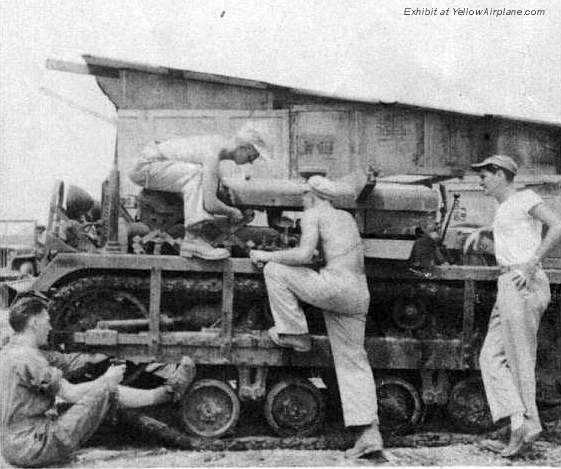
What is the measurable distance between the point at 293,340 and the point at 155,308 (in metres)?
1.34

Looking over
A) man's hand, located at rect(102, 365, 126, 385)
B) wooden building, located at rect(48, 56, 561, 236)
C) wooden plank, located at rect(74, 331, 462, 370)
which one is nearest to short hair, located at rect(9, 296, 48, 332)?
man's hand, located at rect(102, 365, 126, 385)

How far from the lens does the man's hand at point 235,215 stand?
6539mm

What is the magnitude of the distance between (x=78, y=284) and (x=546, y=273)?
4568 mm

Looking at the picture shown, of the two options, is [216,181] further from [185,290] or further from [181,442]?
[181,442]

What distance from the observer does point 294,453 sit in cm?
607

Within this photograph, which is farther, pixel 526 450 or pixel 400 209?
pixel 400 209

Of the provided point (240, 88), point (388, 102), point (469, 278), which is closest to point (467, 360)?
point (469, 278)

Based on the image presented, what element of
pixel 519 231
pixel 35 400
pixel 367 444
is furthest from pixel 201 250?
pixel 519 231

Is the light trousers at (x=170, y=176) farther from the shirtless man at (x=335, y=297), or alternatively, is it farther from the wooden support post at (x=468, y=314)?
the wooden support post at (x=468, y=314)

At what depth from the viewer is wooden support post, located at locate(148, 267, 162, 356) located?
6.32m

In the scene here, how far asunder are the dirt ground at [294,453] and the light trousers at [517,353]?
1.49 feet

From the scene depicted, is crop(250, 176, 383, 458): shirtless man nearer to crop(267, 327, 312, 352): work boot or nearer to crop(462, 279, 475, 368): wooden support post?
crop(267, 327, 312, 352): work boot

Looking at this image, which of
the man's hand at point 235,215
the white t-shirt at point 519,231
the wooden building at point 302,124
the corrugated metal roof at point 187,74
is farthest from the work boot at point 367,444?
the corrugated metal roof at point 187,74

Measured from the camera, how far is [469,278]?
6.66m
